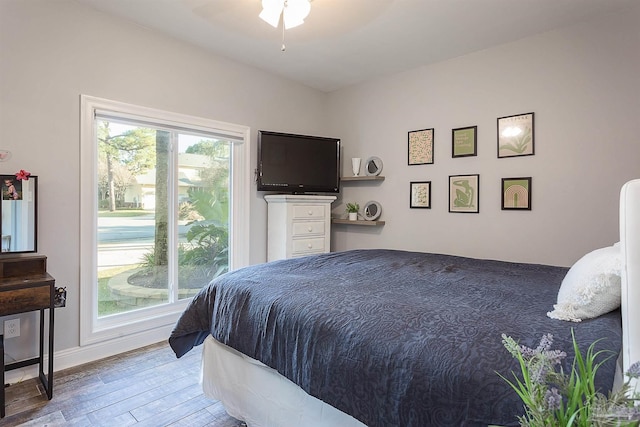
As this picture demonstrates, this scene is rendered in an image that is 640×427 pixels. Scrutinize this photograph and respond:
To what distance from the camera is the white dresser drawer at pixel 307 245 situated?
356cm

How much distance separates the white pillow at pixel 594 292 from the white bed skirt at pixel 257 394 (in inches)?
32.2

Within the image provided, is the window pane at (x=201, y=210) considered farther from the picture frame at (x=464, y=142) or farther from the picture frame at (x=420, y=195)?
the picture frame at (x=464, y=142)

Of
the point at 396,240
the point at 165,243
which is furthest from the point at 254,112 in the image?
the point at 396,240

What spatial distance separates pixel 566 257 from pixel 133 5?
3712 millimetres

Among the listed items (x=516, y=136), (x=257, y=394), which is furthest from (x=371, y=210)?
(x=257, y=394)

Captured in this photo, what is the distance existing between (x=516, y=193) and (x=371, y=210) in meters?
1.43

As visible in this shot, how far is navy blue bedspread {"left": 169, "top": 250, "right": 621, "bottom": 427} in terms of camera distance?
0.97 metres

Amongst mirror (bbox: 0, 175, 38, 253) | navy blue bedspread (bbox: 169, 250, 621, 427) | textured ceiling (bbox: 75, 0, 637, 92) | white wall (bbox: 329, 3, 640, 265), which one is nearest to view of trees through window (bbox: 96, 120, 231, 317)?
mirror (bbox: 0, 175, 38, 253)

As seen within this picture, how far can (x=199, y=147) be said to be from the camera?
3324mm

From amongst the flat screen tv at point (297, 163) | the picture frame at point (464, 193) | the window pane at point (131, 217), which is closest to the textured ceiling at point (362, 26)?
the flat screen tv at point (297, 163)

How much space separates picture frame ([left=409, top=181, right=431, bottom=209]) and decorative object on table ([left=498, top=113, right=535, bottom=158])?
0.71 m

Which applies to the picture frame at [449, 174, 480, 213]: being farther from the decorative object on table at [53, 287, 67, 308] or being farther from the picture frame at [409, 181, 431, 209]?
the decorative object on table at [53, 287, 67, 308]

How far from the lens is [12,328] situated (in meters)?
2.29

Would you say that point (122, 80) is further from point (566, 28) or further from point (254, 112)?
point (566, 28)
